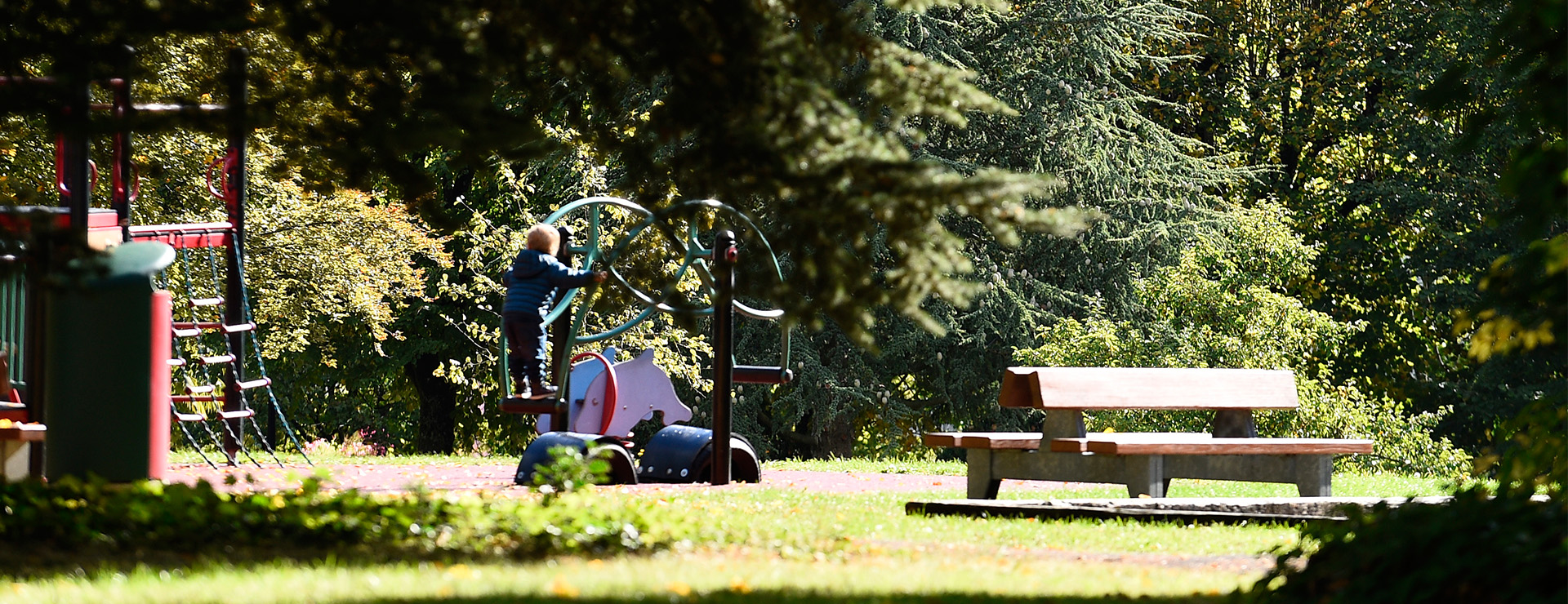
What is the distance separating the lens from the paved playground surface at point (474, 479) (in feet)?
Answer: 40.8

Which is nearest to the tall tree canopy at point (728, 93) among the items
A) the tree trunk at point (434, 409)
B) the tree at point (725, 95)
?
the tree at point (725, 95)

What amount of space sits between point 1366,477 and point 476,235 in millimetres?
13430

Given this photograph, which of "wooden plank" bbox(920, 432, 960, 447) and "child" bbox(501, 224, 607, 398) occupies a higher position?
"child" bbox(501, 224, 607, 398)

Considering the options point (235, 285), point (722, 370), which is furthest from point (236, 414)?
point (722, 370)

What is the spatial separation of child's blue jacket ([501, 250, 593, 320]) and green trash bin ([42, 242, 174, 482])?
15.4 feet

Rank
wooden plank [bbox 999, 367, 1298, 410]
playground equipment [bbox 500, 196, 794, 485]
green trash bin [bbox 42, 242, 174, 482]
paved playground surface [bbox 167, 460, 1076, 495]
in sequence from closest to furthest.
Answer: green trash bin [bbox 42, 242, 174, 482] → wooden plank [bbox 999, 367, 1298, 410] → paved playground surface [bbox 167, 460, 1076, 495] → playground equipment [bbox 500, 196, 794, 485]

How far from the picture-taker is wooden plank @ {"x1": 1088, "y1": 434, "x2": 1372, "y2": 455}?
1133 cm

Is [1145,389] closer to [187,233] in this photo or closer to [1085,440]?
[1085,440]

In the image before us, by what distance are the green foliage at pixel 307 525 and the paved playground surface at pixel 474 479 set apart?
3.51 metres

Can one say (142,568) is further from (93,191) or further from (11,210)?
(93,191)

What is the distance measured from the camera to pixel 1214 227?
2580cm

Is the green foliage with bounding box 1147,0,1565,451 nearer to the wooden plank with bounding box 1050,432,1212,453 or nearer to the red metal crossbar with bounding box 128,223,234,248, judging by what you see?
the wooden plank with bounding box 1050,432,1212,453

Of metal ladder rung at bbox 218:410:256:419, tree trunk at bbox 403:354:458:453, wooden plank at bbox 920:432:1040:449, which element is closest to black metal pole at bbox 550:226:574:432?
metal ladder rung at bbox 218:410:256:419

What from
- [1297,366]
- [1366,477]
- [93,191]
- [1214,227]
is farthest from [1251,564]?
[1214,227]
